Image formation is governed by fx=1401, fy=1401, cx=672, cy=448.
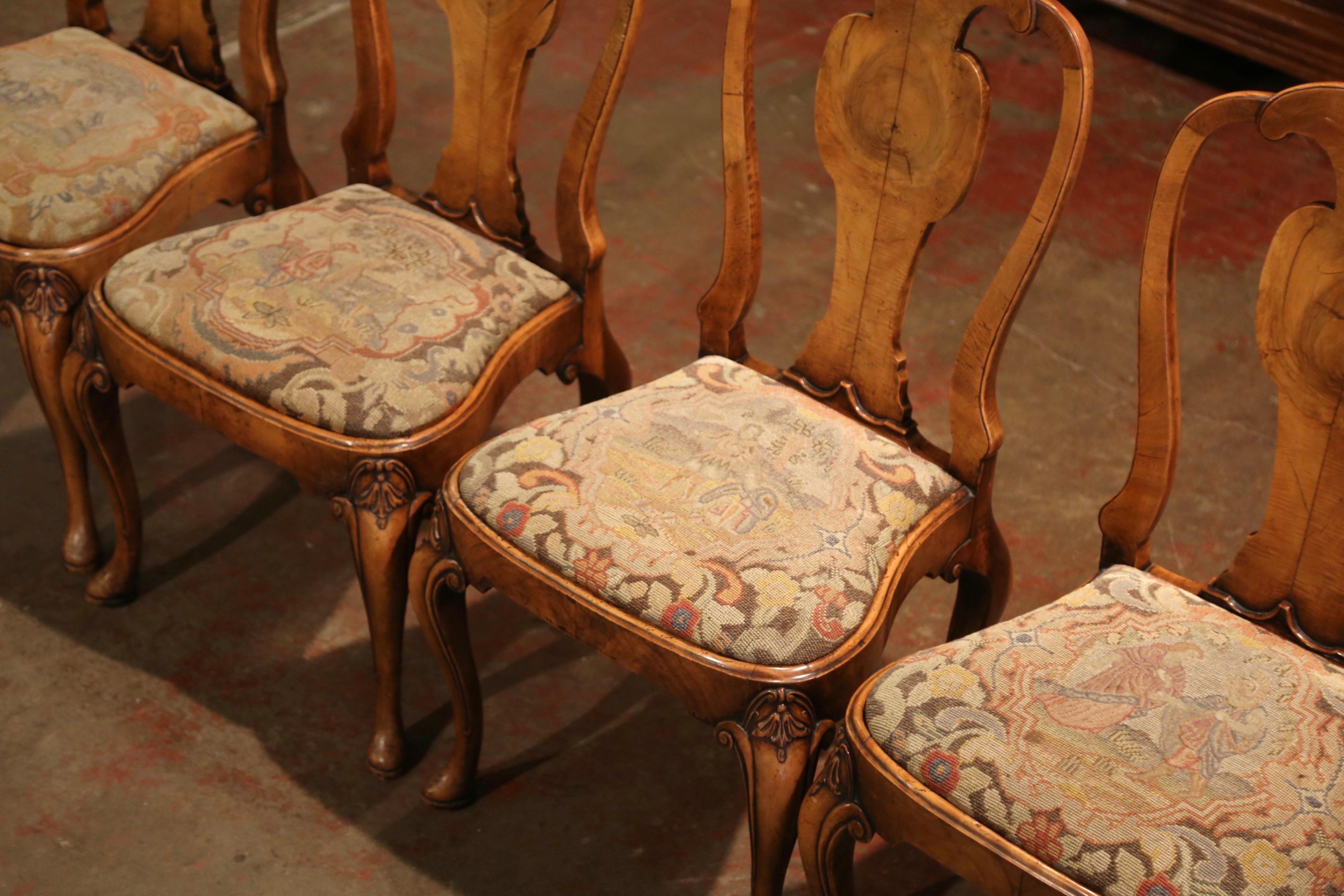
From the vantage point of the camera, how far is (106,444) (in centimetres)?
186

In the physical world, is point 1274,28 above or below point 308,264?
above

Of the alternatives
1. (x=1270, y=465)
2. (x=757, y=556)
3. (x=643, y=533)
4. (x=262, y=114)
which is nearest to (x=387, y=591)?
(x=643, y=533)

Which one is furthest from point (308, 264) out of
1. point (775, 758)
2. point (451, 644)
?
point (775, 758)

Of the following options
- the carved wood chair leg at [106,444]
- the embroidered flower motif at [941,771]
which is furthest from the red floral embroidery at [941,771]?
the carved wood chair leg at [106,444]

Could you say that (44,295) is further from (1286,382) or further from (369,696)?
(1286,382)

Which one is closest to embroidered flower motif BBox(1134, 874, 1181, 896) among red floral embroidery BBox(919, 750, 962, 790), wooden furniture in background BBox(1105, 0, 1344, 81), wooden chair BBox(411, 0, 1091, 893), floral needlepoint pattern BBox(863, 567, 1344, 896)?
floral needlepoint pattern BBox(863, 567, 1344, 896)

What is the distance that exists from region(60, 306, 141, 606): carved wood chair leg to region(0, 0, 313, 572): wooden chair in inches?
2.2

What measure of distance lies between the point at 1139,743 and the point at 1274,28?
276cm

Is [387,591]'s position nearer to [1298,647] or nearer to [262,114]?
[262,114]

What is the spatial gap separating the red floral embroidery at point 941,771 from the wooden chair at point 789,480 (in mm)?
150

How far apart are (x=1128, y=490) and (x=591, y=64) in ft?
7.52

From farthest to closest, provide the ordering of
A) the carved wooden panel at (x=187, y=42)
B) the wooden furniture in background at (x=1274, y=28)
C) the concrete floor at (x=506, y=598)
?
the wooden furniture in background at (x=1274, y=28) → the carved wooden panel at (x=187, y=42) → the concrete floor at (x=506, y=598)

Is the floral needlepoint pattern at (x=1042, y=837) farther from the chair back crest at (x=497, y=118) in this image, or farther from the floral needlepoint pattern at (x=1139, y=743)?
the chair back crest at (x=497, y=118)

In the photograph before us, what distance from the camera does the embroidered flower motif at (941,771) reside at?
47.4 inches
